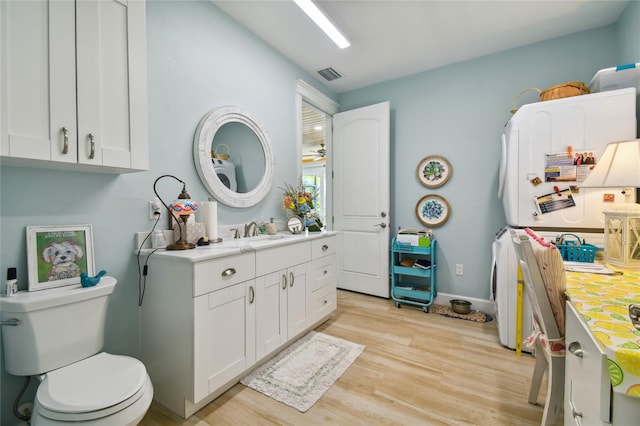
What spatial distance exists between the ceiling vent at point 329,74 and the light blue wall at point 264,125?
17 cm

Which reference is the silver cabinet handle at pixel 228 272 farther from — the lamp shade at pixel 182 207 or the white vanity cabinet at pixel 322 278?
the white vanity cabinet at pixel 322 278

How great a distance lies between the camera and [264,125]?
262 cm

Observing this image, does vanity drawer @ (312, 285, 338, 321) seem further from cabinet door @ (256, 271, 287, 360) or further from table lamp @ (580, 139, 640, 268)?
table lamp @ (580, 139, 640, 268)

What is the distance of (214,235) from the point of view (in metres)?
1.97

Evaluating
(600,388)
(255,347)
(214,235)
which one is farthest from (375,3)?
(255,347)

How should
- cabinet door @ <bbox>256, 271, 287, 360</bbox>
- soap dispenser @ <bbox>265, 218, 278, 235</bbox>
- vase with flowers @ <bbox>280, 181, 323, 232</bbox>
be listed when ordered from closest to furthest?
cabinet door @ <bbox>256, 271, 287, 360</bbox> → soap dispenser @ <bbox>265, 218, 278, 235</bbox> → vase with flowers @ <bbox>280, 181, 323, 232</bbox>

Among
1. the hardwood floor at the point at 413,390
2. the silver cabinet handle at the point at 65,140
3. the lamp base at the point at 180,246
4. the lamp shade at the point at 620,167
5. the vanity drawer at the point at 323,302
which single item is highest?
the silver cabinet handle at the point at 65,140

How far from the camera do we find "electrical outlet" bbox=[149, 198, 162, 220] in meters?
1.77

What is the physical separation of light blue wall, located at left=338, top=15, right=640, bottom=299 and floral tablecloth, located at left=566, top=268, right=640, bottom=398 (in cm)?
171

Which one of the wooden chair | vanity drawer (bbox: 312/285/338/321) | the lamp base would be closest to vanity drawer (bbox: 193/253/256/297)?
the lamp base

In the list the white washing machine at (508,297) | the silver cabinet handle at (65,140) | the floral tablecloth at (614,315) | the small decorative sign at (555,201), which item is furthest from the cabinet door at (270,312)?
the small decorative sign at (555,201)

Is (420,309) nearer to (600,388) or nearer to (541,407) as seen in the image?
(541,407)

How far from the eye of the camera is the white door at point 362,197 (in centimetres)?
334

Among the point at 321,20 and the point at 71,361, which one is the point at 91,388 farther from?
the point at 321,20
